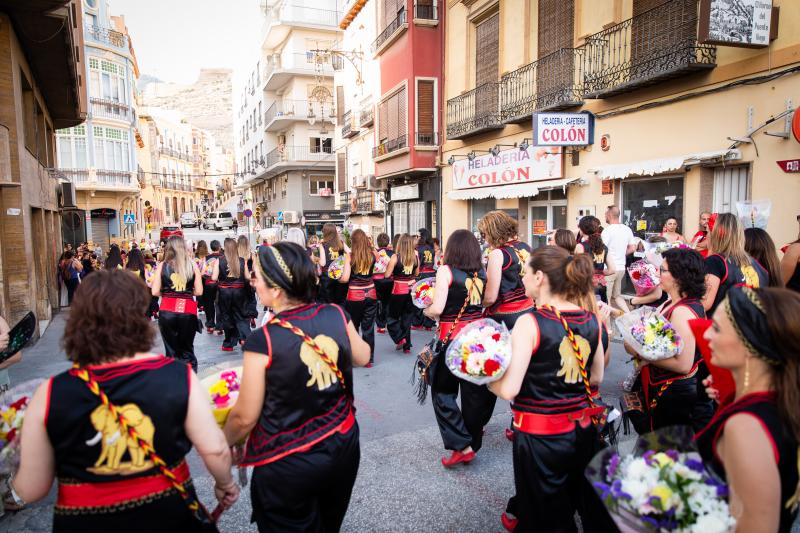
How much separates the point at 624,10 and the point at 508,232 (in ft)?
25.9

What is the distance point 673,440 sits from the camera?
1936 mm

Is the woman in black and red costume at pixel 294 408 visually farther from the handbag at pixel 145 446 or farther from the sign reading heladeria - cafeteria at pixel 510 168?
the sign reading heladeria - cafeteria at pixel 510 168

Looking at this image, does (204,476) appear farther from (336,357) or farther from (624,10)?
(624,10)

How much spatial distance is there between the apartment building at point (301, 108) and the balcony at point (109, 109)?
9.22 metres

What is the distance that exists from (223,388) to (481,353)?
1.29 m

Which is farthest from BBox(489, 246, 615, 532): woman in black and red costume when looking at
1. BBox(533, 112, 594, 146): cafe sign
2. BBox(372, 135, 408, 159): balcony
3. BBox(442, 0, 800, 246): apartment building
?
BBox(372, 135, 408, 159): balcony

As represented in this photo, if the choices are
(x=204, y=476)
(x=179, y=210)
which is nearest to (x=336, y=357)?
(x=204, y=476)

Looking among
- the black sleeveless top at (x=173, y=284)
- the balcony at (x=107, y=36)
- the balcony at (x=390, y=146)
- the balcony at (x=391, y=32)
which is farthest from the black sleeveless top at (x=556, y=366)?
the balcony at (x=107, y=36)

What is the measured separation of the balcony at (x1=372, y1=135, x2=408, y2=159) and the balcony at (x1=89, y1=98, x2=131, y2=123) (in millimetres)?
19088

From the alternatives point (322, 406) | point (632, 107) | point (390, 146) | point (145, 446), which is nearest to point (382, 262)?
point (632, 107)

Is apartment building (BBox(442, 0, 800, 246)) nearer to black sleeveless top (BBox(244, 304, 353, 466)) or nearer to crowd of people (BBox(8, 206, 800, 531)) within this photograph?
crowd of people (BBox(8, 206, 800, 531))

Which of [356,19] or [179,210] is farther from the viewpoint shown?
[179,210]

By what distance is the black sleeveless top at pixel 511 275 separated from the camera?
187 inches

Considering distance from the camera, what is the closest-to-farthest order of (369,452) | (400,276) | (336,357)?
(336,357)
(369,452)
(400,276)
